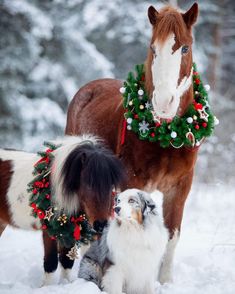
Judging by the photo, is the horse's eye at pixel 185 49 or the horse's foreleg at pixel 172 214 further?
the horse's foreleg at pixel 172 214

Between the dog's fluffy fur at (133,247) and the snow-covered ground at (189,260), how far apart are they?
292 millimetres

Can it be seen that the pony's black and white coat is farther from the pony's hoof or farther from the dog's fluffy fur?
the dog's fluffy fur

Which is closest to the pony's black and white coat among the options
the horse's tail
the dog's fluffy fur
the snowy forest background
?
the horse's tail

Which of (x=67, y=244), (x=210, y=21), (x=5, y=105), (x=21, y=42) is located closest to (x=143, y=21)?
(x=210, y=21)

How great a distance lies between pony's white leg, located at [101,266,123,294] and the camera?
12.8 feet

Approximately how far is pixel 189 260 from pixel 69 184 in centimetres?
215

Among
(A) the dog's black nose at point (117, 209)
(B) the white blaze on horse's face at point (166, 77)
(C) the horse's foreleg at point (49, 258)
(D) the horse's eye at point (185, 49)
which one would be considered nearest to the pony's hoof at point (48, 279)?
(C) the horse's foreleg at point (49, 258)

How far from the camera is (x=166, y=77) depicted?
12.5ft

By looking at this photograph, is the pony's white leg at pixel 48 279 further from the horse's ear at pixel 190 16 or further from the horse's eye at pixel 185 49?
the horse's ear at pixel 190 16

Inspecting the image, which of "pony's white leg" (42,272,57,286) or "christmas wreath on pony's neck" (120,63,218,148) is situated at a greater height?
"christmas wreath on pony's neck" (120,63,218,148)

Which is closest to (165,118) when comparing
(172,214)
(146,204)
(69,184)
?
(146,204)

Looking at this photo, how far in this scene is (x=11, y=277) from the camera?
4668 mm

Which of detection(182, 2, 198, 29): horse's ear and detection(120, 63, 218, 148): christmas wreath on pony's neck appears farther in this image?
detection(120, 63, 218, 148): christmas wreath on pony's neck

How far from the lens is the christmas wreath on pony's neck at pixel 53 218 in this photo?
13.0 feet
